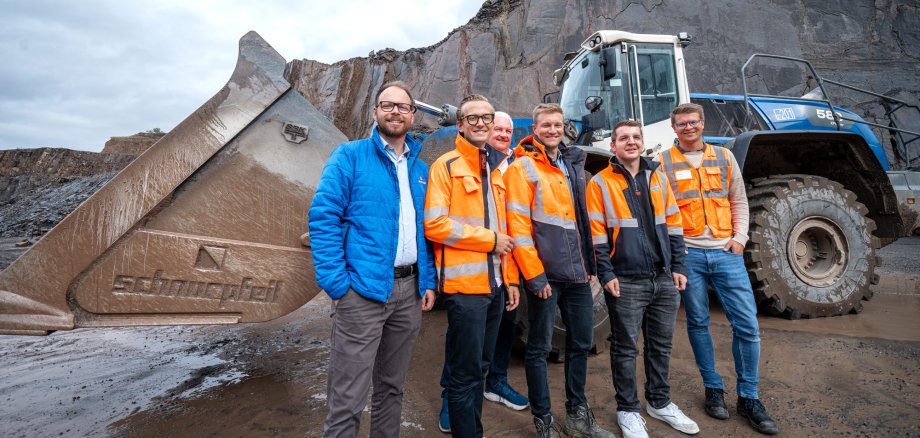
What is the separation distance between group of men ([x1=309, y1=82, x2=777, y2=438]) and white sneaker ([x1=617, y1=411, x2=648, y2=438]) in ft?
0.03

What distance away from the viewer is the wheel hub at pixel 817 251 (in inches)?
163

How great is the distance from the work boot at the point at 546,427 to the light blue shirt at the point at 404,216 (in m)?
1.10

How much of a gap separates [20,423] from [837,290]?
6.62 metres

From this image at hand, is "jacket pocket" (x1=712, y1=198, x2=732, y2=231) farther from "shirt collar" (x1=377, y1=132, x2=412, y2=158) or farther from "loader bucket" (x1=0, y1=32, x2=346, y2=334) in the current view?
"loader bucket" (x1=0, y1=32, x2=346, y2=334)

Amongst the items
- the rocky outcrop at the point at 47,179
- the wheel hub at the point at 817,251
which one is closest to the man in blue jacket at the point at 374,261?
the wheel hub at the point at 817,251

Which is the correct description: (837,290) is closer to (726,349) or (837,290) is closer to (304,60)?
(726,349)

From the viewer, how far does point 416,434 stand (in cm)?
237

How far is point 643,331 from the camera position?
245cm

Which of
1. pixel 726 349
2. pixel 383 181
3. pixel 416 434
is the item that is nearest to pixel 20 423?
pixel 416 434

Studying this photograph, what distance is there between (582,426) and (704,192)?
1601mm

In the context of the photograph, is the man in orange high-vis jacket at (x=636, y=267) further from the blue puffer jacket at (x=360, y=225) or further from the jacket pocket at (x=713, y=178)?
the blue puffer jacket at (x=360, y=225)

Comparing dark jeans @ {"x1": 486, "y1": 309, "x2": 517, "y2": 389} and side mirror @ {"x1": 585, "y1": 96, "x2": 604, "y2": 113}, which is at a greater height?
side mirror @ {"x1": 585, "y1": 96, "x2": 604, "y2": 113}

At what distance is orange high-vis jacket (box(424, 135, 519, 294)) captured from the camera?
6.53ft

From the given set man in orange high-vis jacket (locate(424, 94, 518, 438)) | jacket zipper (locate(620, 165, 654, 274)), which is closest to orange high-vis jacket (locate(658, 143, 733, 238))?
jacket zipper (locate(620, 165, 654, 274))
